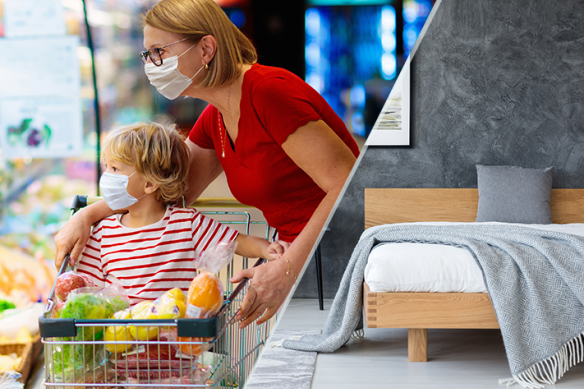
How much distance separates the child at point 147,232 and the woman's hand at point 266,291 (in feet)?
0.24

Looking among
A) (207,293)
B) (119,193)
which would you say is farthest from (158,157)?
(207,293)

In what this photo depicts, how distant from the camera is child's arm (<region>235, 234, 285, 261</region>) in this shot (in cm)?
30

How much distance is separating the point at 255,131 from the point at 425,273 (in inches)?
47.9

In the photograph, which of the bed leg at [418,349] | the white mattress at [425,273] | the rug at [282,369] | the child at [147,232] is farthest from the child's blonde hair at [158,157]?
the bed leg at [418,349]

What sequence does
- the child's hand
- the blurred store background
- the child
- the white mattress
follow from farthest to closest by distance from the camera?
the white mattress → the child → the child's hand → the blurred store background

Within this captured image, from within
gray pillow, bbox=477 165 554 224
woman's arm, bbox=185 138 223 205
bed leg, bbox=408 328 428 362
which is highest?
woman's arm, bbox=185 138 223 205

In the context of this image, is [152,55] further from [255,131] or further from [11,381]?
[11,381]

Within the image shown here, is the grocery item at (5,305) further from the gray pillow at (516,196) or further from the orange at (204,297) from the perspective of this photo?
the gray pillow at (516,196)

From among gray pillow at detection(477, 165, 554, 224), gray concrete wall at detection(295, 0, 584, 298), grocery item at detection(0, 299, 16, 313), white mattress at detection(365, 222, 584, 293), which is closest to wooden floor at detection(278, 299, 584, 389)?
white mattress at detection(365, 222, 584, 293)

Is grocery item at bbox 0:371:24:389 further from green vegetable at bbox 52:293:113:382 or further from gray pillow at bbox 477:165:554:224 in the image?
gray pillow at bbox 477:165:554:224

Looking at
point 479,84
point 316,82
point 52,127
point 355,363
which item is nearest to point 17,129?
point 52,127

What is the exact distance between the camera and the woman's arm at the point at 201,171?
33 centimetres

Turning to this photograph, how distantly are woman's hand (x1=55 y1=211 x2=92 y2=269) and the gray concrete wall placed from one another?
1988mm

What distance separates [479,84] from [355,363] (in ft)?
5.19
